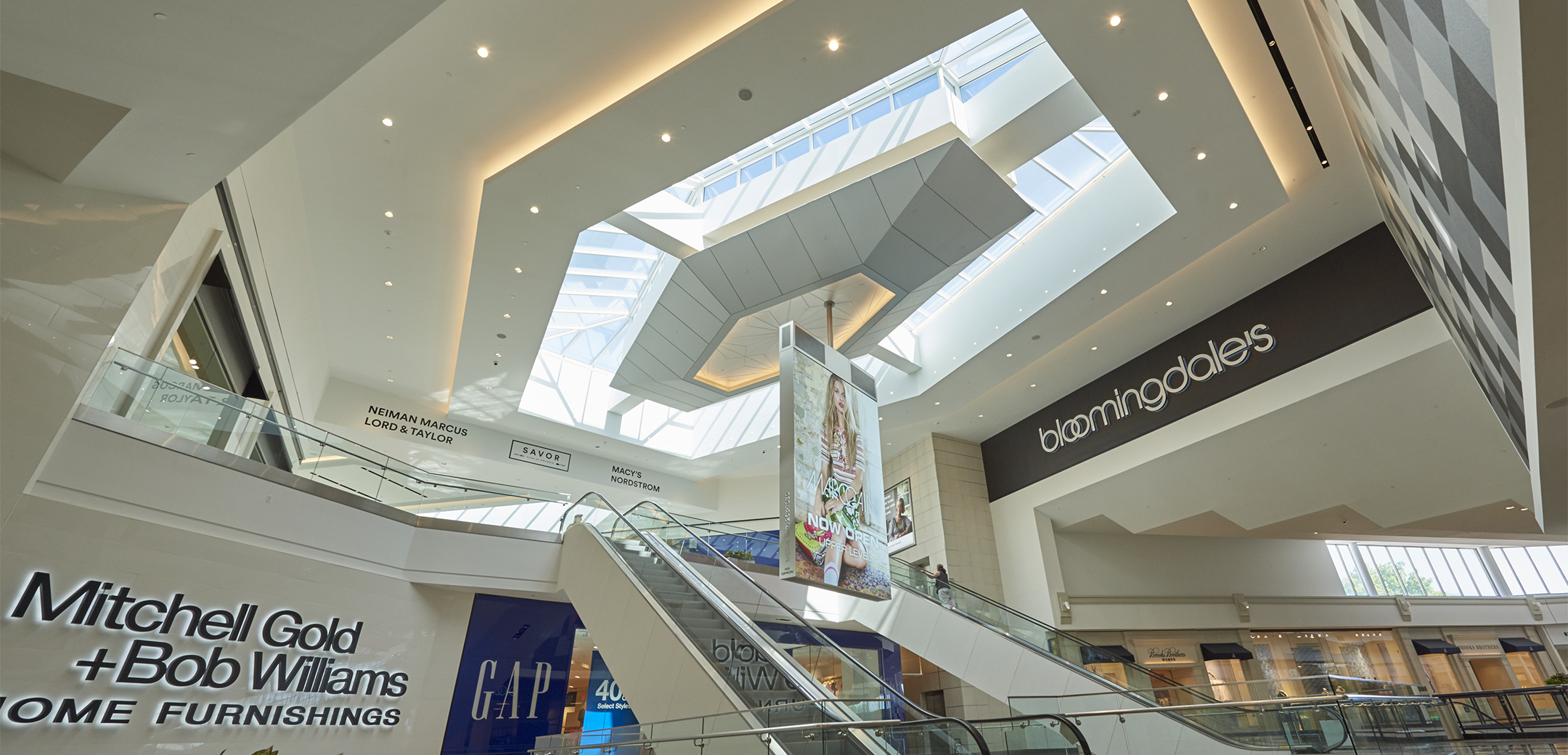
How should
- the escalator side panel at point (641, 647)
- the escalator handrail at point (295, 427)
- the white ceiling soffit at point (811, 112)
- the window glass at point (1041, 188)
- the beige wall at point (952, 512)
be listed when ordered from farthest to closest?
the beige wall at point (952, 512) → the window glass at point (1041, 188) → the escalator handrail at point (295, 427) → the white ceiling soffit at point (811, 112) → the escalator side panel at point (641, 647)

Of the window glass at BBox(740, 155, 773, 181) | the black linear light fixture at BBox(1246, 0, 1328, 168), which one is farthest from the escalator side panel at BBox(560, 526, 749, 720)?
the black linear light fixture at BBox(1246, 0, 1328, 168)

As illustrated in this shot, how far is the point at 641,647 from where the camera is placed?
744 cm

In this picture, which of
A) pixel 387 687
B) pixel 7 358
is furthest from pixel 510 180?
pixel 387 687

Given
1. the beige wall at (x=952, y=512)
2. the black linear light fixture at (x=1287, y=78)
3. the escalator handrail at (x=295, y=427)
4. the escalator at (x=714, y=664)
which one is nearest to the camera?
the escalator at (x=714, y=664)

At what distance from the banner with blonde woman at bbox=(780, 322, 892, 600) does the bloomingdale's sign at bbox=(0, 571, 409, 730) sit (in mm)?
5842

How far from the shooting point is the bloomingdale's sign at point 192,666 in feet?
19.9

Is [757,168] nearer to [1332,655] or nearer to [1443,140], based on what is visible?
[1443,140]

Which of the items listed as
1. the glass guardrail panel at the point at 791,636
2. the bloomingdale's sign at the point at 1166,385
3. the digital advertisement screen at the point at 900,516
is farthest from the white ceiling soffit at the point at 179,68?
the digital advertisement screen at the point at 900,516

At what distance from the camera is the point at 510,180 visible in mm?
8688

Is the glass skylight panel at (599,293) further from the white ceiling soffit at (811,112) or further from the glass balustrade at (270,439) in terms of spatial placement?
the glass balustrade at (270,439)

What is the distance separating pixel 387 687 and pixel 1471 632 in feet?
91.0

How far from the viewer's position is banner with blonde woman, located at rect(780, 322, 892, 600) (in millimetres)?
8812

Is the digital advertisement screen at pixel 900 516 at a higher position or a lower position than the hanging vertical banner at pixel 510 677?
higher

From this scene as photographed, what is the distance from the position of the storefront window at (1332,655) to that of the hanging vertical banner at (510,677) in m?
16.9
